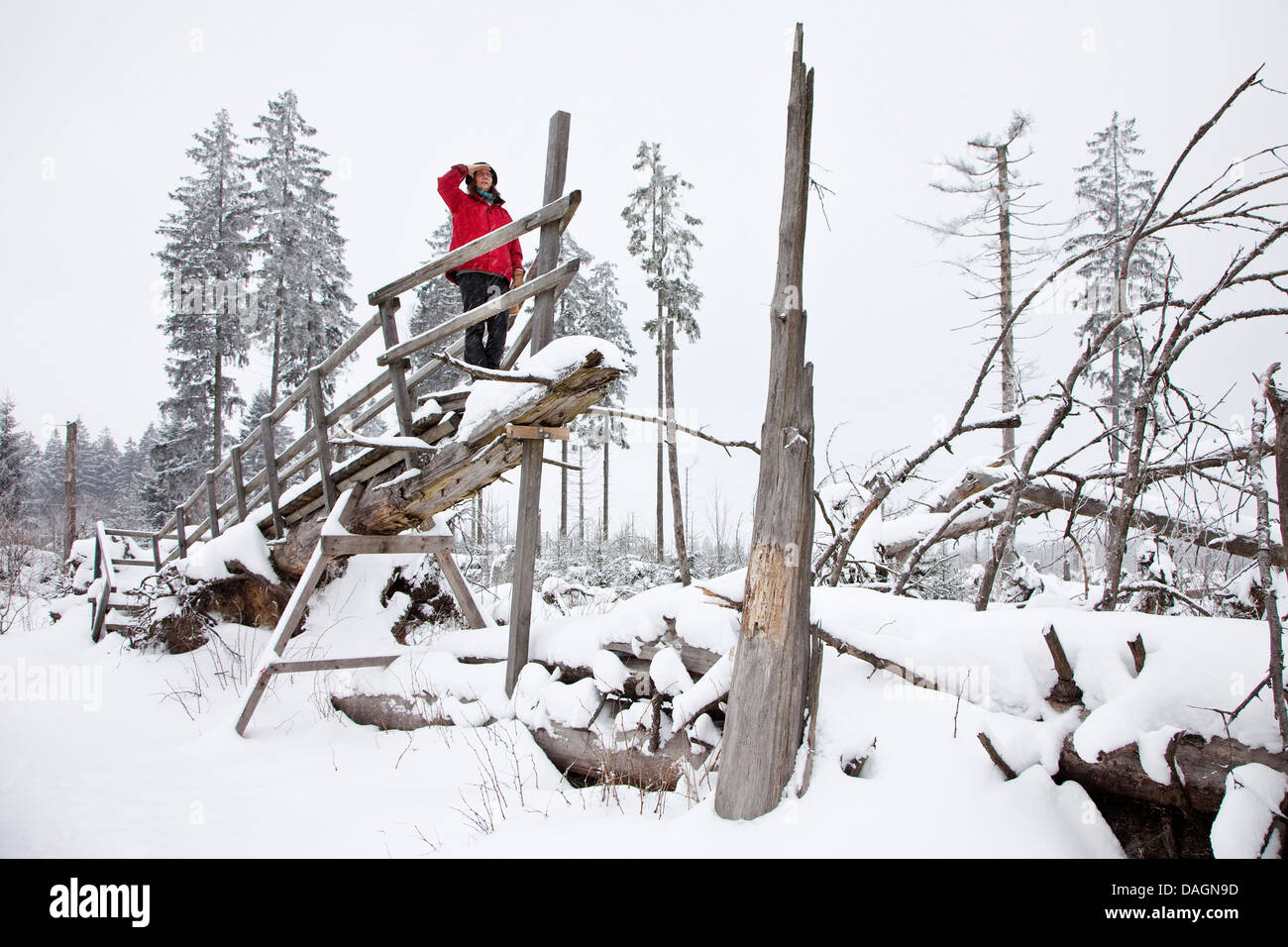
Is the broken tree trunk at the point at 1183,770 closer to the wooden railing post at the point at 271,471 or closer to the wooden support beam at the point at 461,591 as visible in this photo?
the wooden support beam at the point at 461,591

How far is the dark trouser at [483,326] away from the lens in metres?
6.04

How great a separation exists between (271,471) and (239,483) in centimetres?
104

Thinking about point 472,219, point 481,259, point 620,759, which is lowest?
point 620,759

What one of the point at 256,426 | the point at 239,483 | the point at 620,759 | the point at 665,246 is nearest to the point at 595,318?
the point at 665,246

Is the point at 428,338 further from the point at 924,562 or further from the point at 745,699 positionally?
the point at 924,562

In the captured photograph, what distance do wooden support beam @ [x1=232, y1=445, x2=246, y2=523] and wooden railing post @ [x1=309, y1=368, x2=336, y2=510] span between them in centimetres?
144

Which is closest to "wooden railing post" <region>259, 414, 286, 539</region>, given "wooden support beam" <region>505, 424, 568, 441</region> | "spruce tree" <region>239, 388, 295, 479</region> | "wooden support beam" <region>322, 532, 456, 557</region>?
"wooden support beam" <region>322, 532, 456, 557</region>

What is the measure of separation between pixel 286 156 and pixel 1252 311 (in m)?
25.1

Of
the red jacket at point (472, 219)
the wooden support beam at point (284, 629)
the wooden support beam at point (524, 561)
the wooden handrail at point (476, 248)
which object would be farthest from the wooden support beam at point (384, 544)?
the red jacket at point (472, 219)

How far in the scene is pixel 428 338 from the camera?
5.35m

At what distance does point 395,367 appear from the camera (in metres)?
5.58

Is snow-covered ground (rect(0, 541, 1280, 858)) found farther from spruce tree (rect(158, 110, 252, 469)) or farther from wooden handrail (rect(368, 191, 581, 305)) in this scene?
spruce tree (rect(158, 110, 252, 469))

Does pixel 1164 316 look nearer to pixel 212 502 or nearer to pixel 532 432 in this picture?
pixel 532 432

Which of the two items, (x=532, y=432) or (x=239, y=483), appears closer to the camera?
(x=532, y=432)
